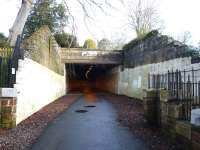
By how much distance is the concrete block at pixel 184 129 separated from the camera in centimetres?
491

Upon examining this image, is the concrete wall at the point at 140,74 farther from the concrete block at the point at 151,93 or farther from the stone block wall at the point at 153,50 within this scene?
the concrete block at the point at 151,93

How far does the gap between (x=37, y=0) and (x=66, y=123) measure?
11.6 metres

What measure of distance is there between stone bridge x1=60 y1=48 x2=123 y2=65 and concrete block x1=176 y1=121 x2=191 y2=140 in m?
19.0

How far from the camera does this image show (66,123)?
866 cm

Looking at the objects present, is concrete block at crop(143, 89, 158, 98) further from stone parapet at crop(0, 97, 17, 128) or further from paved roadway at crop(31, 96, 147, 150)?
stone parapet at crop(0, 97, 17, 128)

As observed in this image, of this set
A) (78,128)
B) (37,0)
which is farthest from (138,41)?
(78,128)

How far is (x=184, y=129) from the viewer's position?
5.16 m

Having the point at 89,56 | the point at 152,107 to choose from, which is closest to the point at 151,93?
the point at 152,107

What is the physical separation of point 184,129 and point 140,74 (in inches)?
513

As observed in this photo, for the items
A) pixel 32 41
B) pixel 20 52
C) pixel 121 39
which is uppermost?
pixel 121 39

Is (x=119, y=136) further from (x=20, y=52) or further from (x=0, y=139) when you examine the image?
(x=20, y=52)

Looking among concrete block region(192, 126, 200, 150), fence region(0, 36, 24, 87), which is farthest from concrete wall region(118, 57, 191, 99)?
fence region(0, 36, 24, 87)

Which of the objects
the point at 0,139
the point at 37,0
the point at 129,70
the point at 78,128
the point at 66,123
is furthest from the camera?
the point at 129,70

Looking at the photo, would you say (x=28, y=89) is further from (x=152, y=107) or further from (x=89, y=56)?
(x=89, y=56)
